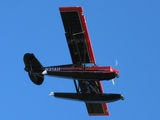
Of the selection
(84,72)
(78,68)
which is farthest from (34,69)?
(84,72)

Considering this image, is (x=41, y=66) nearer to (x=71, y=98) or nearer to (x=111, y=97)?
(x=71, y=98)

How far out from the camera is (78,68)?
3541cm

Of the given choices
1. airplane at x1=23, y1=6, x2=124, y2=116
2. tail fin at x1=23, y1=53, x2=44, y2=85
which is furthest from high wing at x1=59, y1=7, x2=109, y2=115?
tail fin at x1=23, y1=53, x2=44, y2=85

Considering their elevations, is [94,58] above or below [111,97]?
above

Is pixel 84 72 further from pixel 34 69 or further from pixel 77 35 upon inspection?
pixel 34 69

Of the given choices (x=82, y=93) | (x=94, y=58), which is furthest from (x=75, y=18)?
(x=82, y=93)

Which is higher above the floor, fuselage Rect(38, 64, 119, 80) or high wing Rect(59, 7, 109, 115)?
high wing Rect(59, 7, 109, 115)

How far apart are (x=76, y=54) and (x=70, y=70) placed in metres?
1.47

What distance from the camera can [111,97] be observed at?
34.9 metres

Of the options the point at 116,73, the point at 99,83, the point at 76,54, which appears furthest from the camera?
the point at 99,83

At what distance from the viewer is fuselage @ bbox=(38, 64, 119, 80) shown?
34.1 m

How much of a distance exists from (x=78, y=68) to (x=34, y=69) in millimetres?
4481

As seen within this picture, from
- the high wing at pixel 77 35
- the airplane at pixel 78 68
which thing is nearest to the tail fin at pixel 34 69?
the airplane at pixel 78 68

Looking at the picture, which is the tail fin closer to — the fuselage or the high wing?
the fuselage
